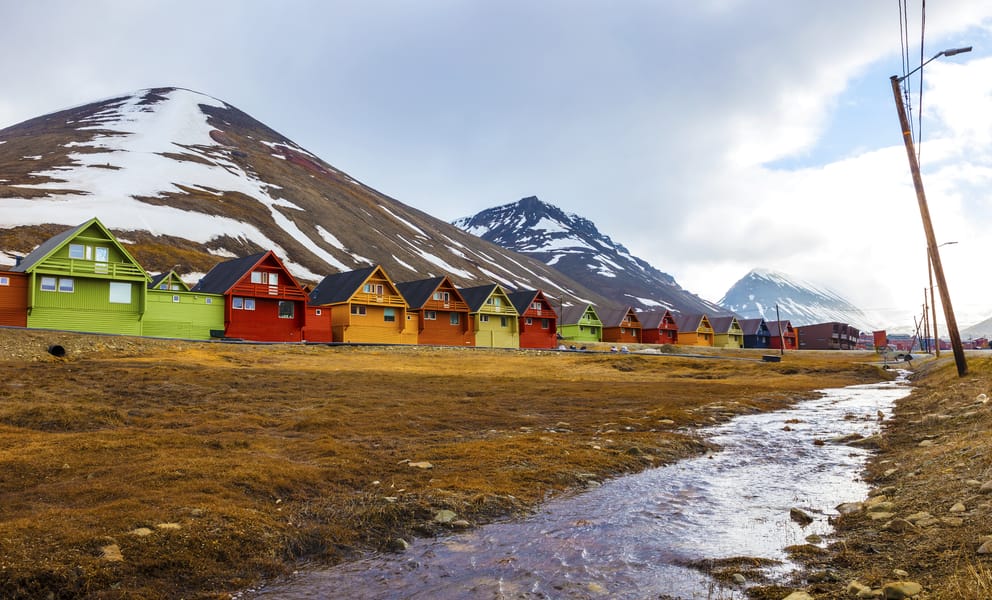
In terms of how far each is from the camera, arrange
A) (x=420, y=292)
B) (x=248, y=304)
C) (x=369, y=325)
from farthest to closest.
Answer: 1. (x=420, y=292)
2. (x=369, y=325)
3. (x=248, y=304)

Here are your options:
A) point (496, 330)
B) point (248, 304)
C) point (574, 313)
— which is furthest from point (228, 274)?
point (574, 313)

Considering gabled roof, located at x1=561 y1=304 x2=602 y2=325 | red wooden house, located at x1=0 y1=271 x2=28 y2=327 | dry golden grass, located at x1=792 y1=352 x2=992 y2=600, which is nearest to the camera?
dry golden grass, located at x1=792 y1=352 x2=992 y2=600

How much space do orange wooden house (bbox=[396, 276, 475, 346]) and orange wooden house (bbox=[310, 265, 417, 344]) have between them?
91.9 inches

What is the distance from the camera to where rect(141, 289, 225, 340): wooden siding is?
54906mm

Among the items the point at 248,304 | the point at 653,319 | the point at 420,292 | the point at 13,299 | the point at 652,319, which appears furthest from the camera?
the point at 652,319

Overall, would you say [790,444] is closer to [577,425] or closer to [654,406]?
[577,425]

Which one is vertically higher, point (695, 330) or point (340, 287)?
point (340, 287)

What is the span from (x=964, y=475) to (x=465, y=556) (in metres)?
8.28

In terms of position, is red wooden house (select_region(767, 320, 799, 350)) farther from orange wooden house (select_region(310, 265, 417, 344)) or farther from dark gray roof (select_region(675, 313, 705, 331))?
orange wooden house (select_region(310, 265, 417, 344))

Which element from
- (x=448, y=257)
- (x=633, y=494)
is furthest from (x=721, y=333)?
(x=633, y=494)

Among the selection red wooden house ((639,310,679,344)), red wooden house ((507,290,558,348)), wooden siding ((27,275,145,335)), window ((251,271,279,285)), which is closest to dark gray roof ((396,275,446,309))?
red wooden house ((507,290,558,348))

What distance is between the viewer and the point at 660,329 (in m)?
126

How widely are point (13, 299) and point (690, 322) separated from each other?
121 metres

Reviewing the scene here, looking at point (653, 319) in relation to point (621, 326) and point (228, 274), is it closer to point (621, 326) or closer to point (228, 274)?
point (621, 326)
